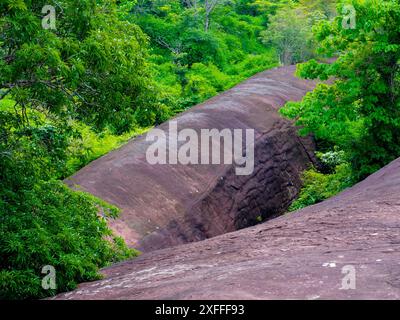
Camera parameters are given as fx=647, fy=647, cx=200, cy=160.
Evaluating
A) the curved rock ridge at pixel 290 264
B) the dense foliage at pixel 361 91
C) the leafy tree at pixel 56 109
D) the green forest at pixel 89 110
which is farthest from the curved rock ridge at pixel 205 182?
the curved rock ridge at pixel 290 264

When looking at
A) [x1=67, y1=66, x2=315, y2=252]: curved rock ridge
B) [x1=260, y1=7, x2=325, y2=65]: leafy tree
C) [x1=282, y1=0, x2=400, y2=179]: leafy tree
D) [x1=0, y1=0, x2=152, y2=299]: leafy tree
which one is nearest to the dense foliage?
[x1=282, y1=0, x2=400, y2=179]: leafy tree

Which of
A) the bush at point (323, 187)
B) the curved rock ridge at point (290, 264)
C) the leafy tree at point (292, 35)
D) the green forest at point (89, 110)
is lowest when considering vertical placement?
the bush at point (323, 187)

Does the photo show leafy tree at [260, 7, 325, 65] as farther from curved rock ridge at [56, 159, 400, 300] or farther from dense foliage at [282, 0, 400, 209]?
curved rock ridge at [56, 159, 400, 300]

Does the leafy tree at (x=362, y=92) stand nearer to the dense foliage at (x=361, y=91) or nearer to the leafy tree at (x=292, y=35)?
the dense foliage at (x=361, y=91)

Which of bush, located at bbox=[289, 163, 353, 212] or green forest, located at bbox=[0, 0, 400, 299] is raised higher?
Answer: green forest, located at bbox=[0, 0, 400, 299]

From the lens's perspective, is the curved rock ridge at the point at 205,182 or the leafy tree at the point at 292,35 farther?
the leafy tree at the point at 292,35
